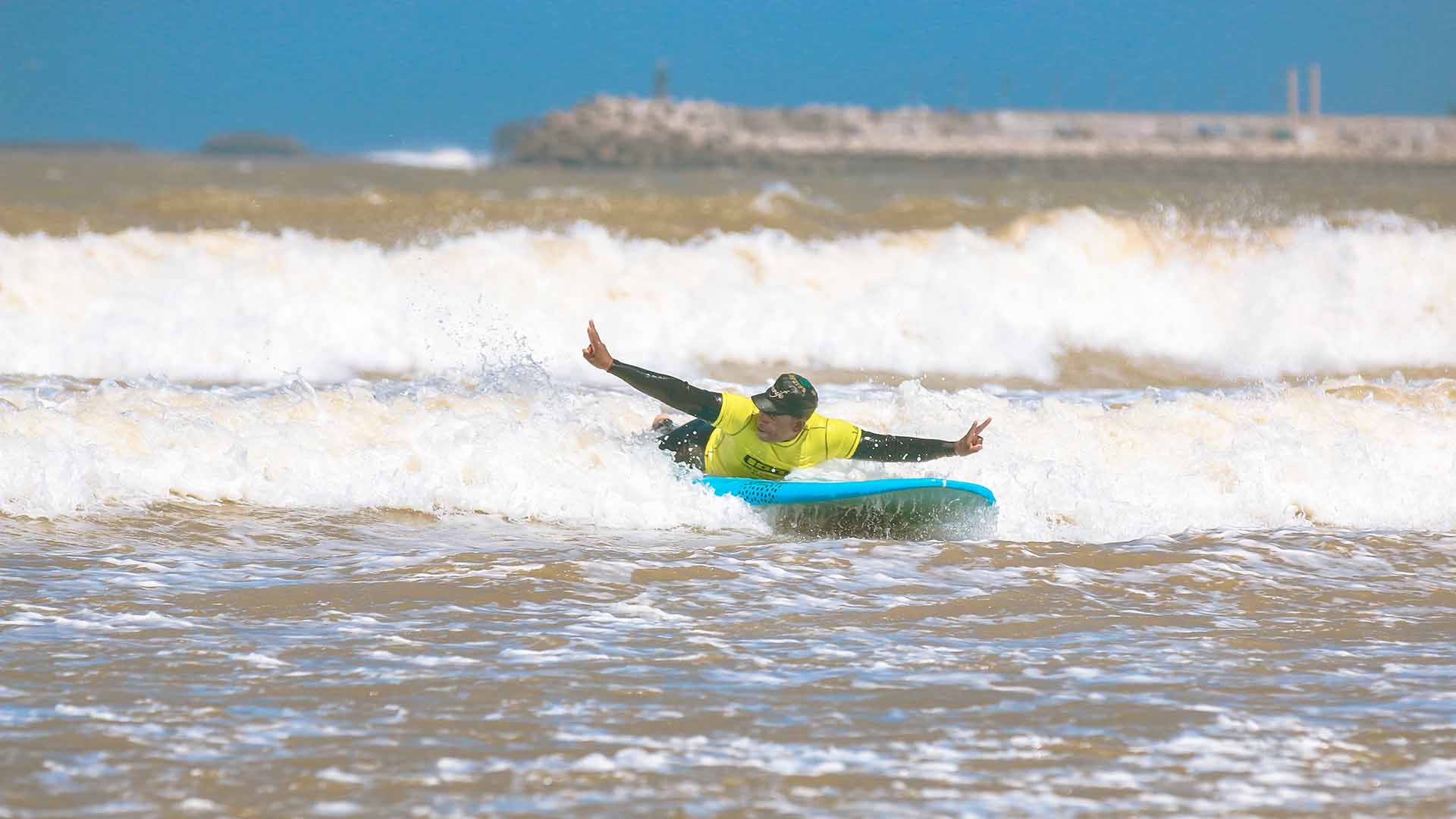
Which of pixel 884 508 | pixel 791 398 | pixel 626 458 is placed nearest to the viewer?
pixel 884 508

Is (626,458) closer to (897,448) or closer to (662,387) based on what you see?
(662,387)

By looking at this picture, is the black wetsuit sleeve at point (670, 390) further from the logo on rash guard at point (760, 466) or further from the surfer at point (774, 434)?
the logo on rash guard at point (760, 466)

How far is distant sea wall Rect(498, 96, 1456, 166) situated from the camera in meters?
47.2

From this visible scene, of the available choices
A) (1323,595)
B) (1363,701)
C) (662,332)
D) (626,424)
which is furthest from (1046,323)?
(1363,701)

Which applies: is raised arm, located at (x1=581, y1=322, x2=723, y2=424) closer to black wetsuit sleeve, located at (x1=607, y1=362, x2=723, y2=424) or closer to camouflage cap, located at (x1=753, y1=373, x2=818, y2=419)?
black wetsuit sleeve, located at (x1=607, y1=362, x2=723, y2=424)

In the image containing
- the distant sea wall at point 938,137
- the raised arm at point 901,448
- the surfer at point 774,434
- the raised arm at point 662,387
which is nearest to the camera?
the raised arm at point 662,387

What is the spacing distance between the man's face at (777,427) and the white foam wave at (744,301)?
617 cm

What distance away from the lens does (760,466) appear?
25.1 feet

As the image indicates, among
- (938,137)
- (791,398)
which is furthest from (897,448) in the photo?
(938,137)

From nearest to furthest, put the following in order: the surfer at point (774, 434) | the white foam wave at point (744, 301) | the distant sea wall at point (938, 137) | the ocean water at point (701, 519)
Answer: the ocean water at point (701, 519) → the surfer at point (774, 434) → the white foam wave at point (744, 301) → the distant sea wall at point (938, 137)

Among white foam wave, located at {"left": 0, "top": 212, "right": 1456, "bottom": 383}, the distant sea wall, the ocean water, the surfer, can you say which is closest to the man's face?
the surfer

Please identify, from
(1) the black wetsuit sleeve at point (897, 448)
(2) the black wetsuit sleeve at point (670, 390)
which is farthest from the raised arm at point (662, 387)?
(1) the black wetsuit sleeve at point (897, 448)

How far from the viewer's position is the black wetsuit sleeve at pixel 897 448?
7473 millimetres

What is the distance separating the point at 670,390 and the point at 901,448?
Answer: 123 centimetres
